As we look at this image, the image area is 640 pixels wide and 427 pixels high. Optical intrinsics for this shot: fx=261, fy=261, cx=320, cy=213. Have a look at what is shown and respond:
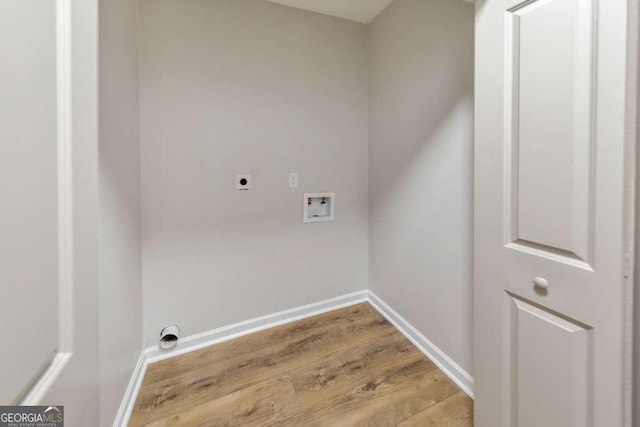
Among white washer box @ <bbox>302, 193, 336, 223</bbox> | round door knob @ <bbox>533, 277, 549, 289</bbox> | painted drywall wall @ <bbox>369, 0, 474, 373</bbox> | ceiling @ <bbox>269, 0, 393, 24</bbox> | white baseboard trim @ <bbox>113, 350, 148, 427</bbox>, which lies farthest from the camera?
white washer box @ <bbox>302, 193, 336, 223</bbox>

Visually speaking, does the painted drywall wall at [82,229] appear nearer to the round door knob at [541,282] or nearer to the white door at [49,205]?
the white door at [49,205]

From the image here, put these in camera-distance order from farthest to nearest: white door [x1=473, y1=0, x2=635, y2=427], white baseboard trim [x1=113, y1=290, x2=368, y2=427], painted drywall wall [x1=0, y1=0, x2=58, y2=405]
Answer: white baseboard trim [x1=113, y1=290, x2=368, y2=427], white door [x1=473, y1=0, x2=635, y2=427], painted drywall wall [x1=0, y1=0, x2=58, y2=405]

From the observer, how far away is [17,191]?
365mm

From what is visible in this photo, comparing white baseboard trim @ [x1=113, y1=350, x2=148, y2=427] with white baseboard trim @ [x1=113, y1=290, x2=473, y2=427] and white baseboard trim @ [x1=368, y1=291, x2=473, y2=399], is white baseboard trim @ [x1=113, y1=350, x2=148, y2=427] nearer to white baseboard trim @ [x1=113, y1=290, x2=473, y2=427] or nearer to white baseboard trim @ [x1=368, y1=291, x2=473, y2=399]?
white baseboard trim @ [x1=113, y1=290, x2=473, y2=427]

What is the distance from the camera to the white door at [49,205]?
35 cm

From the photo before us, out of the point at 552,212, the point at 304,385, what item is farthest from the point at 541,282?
the point at 304,385

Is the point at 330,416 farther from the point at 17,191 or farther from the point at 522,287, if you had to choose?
the point at 17,191

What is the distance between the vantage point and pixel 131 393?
1403mm

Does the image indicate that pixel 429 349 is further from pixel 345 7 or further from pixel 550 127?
pixel 345 7

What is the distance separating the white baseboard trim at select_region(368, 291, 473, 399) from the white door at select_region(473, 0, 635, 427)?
1.22ft

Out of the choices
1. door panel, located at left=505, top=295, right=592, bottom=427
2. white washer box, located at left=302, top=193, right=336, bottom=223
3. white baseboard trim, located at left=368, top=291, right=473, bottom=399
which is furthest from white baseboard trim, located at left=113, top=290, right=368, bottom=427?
door panel, located at left=505, top=295, right=592, bottom=427

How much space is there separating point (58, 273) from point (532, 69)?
1403 mm

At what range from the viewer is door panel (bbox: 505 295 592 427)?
0.82 metres

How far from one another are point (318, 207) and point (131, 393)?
1636 mm
